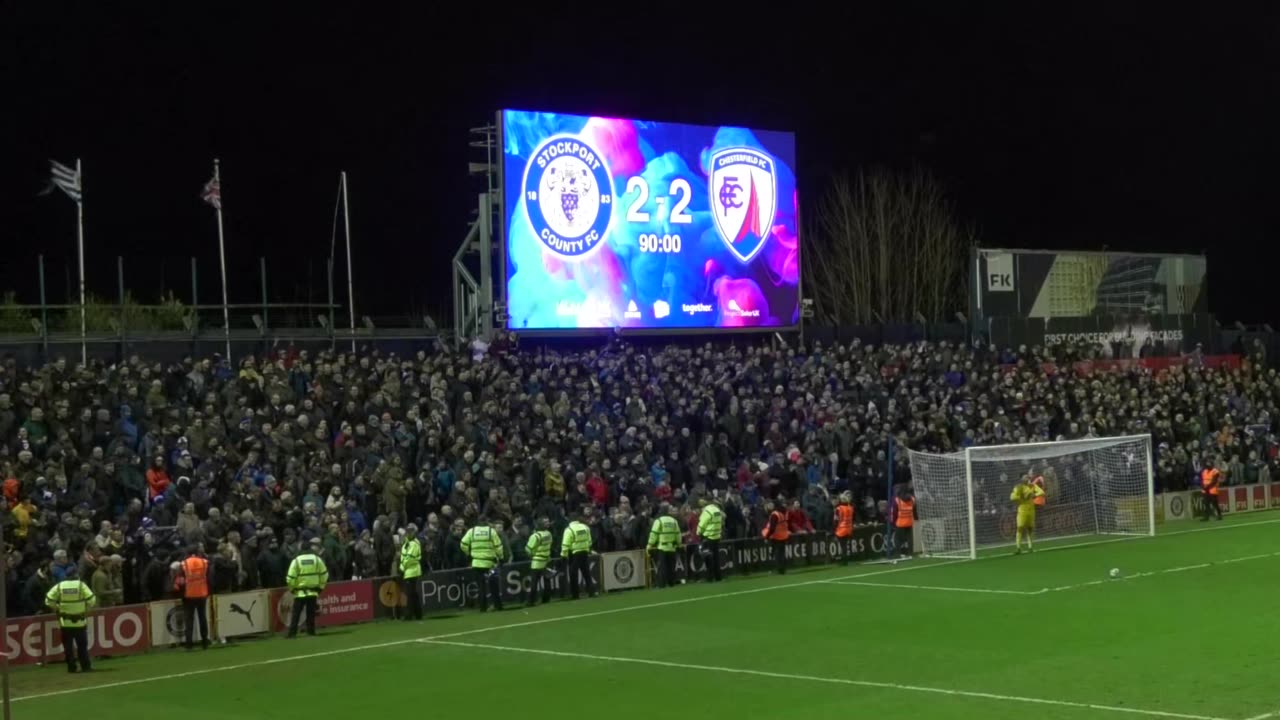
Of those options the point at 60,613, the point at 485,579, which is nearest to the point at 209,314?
the point at 485,579

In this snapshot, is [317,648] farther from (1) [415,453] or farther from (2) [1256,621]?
(2) [1256,621]

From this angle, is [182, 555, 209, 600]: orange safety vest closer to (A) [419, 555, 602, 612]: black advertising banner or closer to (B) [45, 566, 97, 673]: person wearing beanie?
(B) [45, 566, 97, 673]: person wearing beanie

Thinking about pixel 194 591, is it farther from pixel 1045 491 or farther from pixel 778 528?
pixel 1045 491

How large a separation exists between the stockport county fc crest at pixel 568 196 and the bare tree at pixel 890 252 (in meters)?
35.2

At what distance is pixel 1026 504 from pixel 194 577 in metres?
19.4

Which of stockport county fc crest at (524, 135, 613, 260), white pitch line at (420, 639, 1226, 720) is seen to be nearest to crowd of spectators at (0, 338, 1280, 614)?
stockport county fc crest at (524, 135, 613, 260)

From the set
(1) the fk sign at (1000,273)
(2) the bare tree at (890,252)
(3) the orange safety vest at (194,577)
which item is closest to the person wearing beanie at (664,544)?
(3) the orange safety vest at (194,577)

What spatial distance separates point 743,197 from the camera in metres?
43.2

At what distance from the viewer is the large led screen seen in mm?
39281

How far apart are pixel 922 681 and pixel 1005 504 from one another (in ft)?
61.6

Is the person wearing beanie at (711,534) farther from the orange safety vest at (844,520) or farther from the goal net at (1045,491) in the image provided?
the goal net at (1045,491)

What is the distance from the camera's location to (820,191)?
80.0m

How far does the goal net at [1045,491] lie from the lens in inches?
1412

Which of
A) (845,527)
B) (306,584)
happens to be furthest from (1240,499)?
(306,584)
